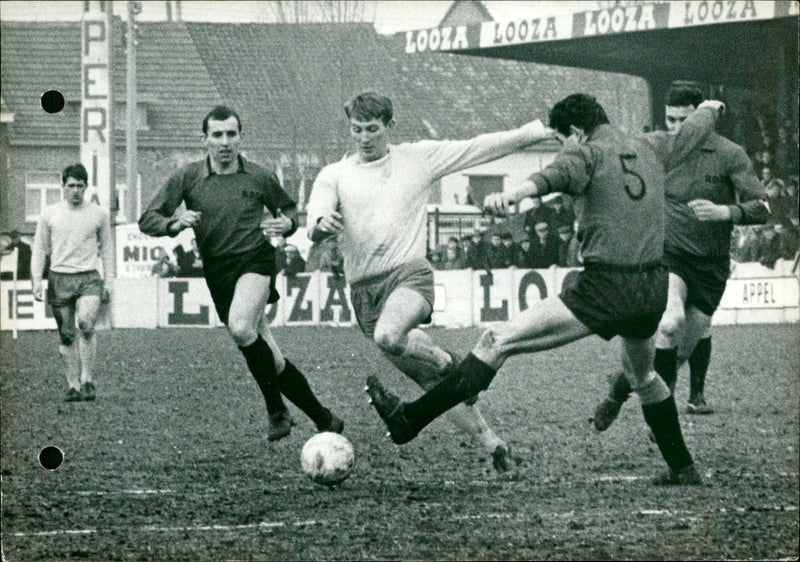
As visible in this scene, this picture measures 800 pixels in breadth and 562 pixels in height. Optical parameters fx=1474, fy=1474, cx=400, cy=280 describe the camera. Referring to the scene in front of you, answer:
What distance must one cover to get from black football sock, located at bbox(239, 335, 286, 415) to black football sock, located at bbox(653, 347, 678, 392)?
2.36m

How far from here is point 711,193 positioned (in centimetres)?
907

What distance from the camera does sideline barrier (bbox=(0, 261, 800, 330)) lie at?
21.3 meters

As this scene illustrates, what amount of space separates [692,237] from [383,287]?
2525 millimetres

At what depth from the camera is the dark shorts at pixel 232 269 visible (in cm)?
876

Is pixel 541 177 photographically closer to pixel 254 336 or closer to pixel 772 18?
pixel 254 336

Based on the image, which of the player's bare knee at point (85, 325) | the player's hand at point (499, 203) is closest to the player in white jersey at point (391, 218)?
the player's hand at point (499, 203)

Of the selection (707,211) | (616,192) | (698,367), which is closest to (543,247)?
(698,367)

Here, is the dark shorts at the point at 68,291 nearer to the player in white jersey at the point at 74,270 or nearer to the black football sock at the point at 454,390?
the player in white jersey at the point at 74,270

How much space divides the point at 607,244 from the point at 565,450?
2.16 meters

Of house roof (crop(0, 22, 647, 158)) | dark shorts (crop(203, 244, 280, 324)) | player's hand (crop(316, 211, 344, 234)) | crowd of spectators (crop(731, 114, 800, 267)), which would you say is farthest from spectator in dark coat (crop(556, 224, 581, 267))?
player's hand (crop(316, 211, 344, 234))

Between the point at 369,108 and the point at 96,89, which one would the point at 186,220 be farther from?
the point at 96,89

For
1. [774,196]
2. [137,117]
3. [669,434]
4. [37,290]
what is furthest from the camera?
[137,117]

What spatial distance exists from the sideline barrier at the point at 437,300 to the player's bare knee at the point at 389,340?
13.1m

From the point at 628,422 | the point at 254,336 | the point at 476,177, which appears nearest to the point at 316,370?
the point at 628,422
